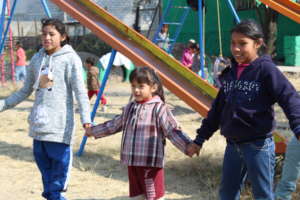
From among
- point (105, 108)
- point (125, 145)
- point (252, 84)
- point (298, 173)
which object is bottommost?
point (105, 108)

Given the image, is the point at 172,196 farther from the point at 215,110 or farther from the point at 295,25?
the point at 295,25

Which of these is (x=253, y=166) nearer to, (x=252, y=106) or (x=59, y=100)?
(x=252, y=106)

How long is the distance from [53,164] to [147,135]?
906 millimetres

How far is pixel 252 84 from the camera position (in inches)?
103

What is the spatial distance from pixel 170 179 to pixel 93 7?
273 centimetres

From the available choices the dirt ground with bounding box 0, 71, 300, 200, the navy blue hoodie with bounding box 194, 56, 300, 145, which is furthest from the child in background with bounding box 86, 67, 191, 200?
the dirt ground with bounding box 0, 71, 300, 200

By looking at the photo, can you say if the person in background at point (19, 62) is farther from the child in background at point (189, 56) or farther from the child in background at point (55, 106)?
the child in background at point (55, 106)

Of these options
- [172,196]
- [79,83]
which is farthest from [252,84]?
[172,196]

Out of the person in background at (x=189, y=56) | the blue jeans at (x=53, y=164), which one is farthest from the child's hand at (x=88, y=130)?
the person in background at (x=189, y=56)

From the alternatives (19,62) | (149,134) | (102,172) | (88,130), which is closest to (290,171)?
(149,134)

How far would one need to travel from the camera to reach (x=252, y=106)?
262 centimetres

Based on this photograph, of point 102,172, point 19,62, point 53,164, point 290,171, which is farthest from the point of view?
point 19,62

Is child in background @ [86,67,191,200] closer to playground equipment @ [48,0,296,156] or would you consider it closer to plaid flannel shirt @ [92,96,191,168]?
plaid flannel shirt @ [92,96,191,168]

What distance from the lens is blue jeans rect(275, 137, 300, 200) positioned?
3299mm
